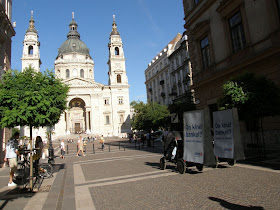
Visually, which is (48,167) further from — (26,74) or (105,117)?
(105,117)

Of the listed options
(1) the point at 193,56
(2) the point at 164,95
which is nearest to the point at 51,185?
(1) the point at 193,56

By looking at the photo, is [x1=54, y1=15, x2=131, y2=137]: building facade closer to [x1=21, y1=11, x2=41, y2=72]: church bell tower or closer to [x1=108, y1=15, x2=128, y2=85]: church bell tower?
[x1=108, y1=15, x2=128, y2=85]: church bell tower

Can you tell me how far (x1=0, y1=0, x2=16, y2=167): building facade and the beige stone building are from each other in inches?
521

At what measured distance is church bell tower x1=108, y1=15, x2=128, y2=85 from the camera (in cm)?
5934

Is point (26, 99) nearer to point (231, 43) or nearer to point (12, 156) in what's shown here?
point (12, 156)

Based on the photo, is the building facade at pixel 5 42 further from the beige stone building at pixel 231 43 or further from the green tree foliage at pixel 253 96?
the beige stone building at pixel 231 43

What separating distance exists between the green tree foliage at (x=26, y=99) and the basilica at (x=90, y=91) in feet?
160

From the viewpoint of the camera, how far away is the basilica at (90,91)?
2165 inches

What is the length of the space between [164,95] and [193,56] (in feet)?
103

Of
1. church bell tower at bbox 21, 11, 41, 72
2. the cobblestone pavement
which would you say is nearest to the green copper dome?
church bell tower at bbox 21, 11, 41, 72

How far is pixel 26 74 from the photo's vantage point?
7172 mm

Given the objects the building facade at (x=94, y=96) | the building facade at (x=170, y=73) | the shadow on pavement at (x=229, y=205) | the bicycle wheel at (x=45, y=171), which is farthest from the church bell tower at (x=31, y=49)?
the shadow on pavement at (x=229, y=205)

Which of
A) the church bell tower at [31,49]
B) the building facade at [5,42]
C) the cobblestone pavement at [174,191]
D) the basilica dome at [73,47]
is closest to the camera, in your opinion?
the cobblestone pavement at [174,191]

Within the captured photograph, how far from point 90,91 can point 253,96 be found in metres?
51.6
